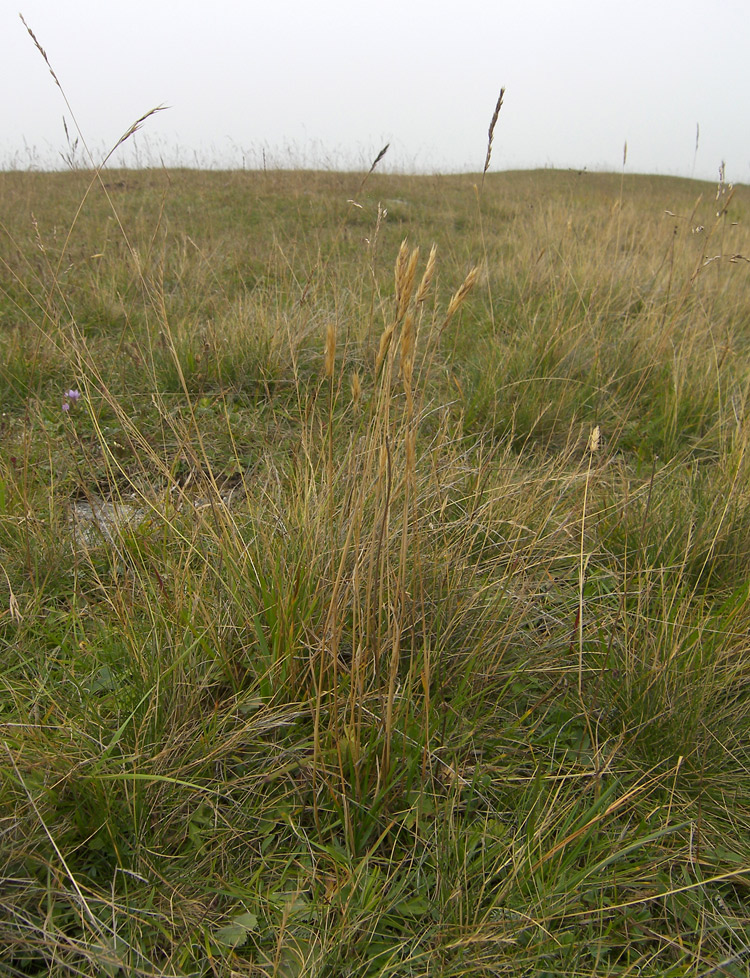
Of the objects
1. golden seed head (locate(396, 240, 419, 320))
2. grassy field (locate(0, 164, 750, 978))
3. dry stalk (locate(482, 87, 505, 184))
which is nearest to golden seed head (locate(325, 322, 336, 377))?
grassy field (locate(0, 164, 750, 978))

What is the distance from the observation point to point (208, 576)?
1.48m

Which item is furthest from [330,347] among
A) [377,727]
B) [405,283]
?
[377,727]

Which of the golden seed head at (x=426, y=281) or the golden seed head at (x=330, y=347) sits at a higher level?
the golden seed head at (x=426, y=281)

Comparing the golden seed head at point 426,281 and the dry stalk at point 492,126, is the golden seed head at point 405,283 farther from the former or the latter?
the dry stalk at point 492,126

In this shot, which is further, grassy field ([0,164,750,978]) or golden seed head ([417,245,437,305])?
grassy field ([0,164,750,978])

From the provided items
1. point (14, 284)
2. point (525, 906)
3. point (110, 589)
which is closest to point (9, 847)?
point (110, 589)

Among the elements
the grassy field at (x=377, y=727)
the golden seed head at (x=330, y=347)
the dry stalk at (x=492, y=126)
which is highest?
the dry stalk at (x=492, y=126)

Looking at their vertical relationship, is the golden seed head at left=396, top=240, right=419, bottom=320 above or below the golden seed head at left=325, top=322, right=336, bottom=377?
above

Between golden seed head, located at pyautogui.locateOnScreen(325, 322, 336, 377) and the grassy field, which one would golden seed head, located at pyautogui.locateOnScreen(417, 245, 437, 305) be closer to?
the grassy field

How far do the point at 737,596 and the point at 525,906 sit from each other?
37.4 inches

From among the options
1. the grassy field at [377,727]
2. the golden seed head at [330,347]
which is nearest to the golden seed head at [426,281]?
the grassy field at [377,727]

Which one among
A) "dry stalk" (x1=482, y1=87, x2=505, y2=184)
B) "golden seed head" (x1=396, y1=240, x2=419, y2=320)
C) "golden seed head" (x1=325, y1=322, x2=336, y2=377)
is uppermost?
"dry stalk" (x1=482, y1=87, x2=505, y2=184)

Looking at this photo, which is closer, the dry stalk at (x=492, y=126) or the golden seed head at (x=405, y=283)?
the golden seed head at (x=405, y=283)

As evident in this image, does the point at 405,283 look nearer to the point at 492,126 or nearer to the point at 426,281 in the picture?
the point at 426,281
